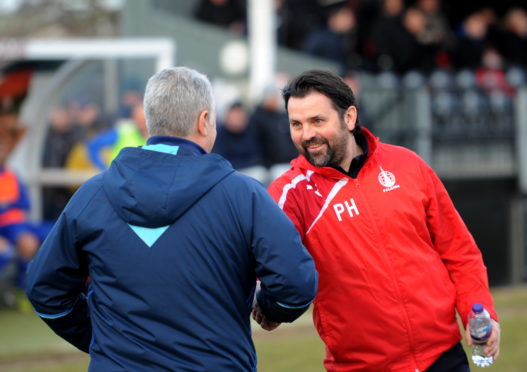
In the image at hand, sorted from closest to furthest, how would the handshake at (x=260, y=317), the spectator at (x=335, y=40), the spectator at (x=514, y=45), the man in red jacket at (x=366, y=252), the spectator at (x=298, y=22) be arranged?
the handshake at (x=260, y=317)
the man in red jacket at (x=366, y=252)
the spectator at (x=335, y=40)
the spectator at (x=298, y=22)
the spectator at (x=514, y=45)

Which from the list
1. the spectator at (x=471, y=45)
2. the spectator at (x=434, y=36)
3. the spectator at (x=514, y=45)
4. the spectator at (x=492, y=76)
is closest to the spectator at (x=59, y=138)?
the spectator at (x=434, y=36)

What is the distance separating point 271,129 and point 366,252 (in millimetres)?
6665

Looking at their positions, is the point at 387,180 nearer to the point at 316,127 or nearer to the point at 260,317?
the point at 316,127

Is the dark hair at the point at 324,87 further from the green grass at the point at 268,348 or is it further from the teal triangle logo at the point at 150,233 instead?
the green grass at the point at 268,348

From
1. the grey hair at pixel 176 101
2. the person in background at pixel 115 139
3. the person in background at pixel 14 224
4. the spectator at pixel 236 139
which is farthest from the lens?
the spectator at pixel 236 139

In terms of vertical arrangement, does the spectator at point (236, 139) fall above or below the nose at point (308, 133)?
below

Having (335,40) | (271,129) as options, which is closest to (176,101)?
(271,129)

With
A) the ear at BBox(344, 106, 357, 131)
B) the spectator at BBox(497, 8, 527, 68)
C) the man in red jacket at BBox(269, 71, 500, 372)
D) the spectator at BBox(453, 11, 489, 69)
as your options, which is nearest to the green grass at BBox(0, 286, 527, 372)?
the man in red jacket at BBox(269, 71, 500, 372)

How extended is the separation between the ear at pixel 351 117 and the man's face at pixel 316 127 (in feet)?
0.17

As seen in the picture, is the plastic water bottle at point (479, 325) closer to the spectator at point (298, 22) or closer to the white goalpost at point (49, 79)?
the white goalpost at point (49, 79)

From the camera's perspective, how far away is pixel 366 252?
3.50 m

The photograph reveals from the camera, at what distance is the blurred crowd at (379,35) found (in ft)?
40.4

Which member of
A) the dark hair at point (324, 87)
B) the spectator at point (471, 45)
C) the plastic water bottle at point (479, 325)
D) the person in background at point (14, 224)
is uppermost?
the dark hair at point (324, 87)

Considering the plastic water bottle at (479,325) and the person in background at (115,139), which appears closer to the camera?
the plastic water bottle at (479,325)
